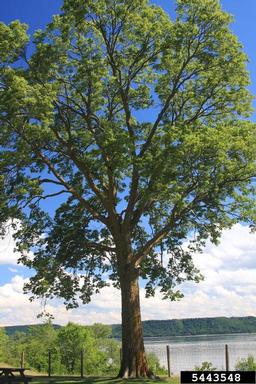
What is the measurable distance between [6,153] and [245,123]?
1030 cm

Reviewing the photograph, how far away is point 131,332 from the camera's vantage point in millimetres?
21500

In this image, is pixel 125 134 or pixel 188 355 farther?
pixel 188 355

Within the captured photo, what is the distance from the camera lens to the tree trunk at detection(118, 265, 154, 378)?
68.0 ft

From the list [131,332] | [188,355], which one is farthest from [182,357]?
[131,332]

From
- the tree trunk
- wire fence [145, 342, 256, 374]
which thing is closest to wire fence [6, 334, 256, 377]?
wire fence [145, 342, 256, 374]

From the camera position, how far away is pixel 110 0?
74.0 ft

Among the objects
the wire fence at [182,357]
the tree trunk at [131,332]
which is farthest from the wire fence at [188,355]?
the tree trunk at [131,332]

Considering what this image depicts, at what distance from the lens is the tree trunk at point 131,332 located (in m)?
20.7

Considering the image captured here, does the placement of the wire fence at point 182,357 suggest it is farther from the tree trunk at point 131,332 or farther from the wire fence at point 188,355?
the tree trunk at point 131,332

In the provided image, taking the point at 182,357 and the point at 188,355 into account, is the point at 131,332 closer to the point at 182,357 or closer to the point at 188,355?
the point at 182,357

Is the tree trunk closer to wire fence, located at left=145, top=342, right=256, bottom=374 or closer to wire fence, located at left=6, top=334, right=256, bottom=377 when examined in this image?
wire fence, located at left=6, top=334, right=256, bottom=377

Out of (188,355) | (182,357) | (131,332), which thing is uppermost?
A: (131,332)

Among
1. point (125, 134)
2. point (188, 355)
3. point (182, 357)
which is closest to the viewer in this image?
point (125, 134)

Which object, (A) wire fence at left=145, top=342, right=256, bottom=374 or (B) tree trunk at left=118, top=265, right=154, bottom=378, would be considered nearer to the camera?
(B) tree trunk at left=118, top=265, right=154, bottom=378
